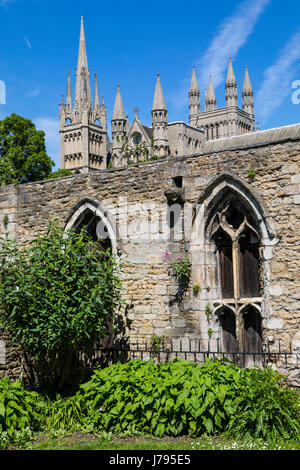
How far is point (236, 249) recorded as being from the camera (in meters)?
9.33

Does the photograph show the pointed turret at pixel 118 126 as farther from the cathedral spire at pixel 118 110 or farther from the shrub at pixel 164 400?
the shrub at pixel 164 400

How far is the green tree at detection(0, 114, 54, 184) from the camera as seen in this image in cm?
3766

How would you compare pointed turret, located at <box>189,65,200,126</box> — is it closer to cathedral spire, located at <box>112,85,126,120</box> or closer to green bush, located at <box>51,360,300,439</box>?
cathedral spire, located at <box>112,85,126,120</box>

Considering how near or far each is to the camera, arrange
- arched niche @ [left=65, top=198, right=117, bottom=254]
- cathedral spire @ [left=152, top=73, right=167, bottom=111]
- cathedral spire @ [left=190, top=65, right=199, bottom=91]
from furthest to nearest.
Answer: cathedral spire @ [left=190, top=65, right=199, bottom=91] → cathedral spire @ [left=152, top=73, right=167, bottom=111] → arched niche @ [left=65, top=198, right=117, bottom=254]

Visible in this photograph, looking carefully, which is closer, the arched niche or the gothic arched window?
the gothic arched window

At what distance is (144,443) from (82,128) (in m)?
81.2

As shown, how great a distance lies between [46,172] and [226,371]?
33413mm

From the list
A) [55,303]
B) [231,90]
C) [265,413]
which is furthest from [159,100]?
[265,413]

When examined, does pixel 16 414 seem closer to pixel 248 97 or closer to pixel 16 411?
pixel 16 411

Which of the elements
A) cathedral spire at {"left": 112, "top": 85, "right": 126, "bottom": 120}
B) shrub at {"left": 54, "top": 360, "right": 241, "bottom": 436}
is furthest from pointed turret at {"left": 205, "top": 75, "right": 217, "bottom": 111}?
shrub at {"left": 54, "top": 360, "right": 241, "bottom": 436}

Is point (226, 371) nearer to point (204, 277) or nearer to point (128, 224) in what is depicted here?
point (204, 277)

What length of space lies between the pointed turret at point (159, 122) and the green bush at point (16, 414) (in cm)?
6717

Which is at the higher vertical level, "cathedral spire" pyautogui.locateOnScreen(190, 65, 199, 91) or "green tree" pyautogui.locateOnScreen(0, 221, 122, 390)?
"cathedral spire" pyautogui.locateOnScreen(190, 65, 199, 91)

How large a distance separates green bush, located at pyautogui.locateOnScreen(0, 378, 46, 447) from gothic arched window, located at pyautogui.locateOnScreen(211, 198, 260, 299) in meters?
3.67
